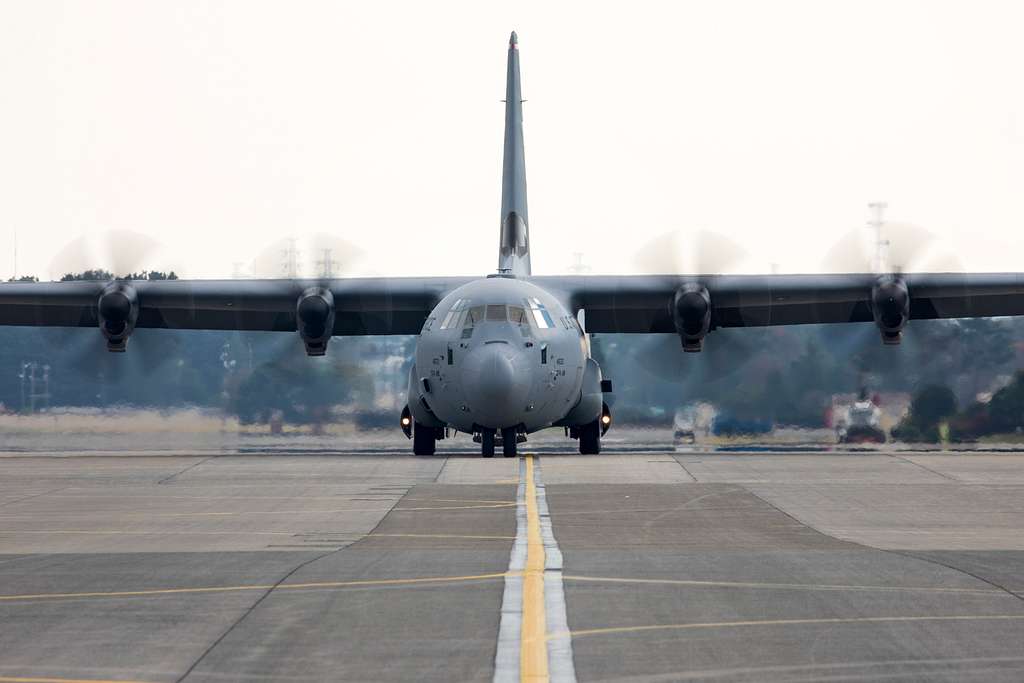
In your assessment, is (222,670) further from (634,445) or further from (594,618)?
(634,445)

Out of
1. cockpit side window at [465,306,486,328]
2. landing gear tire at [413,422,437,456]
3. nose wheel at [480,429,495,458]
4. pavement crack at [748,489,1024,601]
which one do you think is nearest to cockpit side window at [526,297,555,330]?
cockpit side window at [465,306,486,328]

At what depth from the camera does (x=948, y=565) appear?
11.8 metres

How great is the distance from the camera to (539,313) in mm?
28188

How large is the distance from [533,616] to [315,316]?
24.2 metres

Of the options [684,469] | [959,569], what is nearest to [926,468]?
[684,469]

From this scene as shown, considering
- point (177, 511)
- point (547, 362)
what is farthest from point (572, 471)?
point (177, 511)

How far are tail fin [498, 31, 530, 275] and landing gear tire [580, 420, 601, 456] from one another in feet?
12.4

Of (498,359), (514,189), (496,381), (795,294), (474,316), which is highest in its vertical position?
(514,189)

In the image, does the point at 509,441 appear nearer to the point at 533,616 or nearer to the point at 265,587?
the point at 265,587

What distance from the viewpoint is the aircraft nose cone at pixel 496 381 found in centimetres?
2639

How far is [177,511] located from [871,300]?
1984 cm

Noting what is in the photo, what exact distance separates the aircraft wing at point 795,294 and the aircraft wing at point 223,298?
3.10 m

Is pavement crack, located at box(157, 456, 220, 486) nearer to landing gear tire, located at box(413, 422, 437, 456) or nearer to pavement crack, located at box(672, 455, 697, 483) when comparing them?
landing gear tire, located at box(413, 422, 437, 456)

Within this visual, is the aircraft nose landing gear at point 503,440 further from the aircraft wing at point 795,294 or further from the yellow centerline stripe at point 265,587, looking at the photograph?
the yellow centerline stripe at point 265,587
